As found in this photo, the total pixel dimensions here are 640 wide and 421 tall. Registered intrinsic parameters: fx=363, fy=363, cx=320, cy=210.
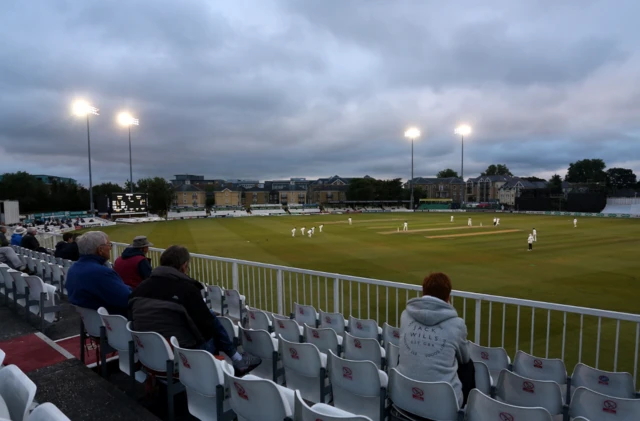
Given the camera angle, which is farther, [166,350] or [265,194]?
[265,194]

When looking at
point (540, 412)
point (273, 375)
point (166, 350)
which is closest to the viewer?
point (540, 412)

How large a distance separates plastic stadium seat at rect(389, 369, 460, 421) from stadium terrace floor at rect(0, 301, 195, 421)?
1.97 m

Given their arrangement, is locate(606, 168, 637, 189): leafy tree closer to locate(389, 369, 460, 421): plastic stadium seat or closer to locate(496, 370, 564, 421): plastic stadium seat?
locate(496, 370, 564, 421): plastic stadium seat

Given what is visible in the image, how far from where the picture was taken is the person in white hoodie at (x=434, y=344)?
256 cm

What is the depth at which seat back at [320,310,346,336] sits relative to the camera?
4949mm

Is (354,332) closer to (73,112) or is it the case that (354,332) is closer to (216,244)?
(216,244)

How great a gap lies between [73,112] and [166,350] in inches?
1730

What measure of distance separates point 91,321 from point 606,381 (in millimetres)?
5080

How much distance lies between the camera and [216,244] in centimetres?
2466

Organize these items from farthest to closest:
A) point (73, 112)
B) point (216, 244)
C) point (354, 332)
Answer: point (73, 112), point (216, 244), point (354, 332)

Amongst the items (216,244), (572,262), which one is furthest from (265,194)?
(572,262)

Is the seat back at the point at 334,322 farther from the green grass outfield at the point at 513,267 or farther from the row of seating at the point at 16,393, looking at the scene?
the row of seating at the point at 16,393

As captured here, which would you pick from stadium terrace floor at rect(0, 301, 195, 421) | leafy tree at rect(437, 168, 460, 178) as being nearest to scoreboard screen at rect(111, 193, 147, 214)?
stadium terrace floor at rect(0, 301, 195, 421)

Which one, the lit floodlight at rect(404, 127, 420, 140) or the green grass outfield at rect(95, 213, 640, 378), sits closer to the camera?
the green grass outfield at rect(95, 213, 640, 378)
